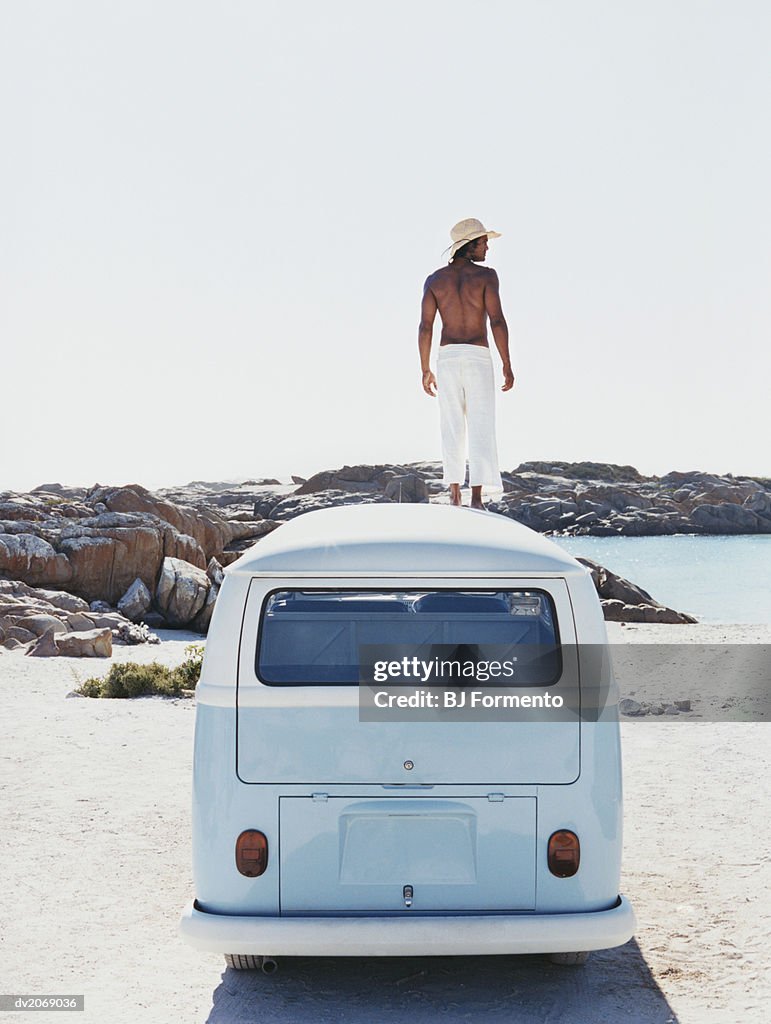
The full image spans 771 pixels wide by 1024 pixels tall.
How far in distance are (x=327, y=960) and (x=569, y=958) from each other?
1110mm

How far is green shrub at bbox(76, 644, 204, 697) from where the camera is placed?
12.4 m

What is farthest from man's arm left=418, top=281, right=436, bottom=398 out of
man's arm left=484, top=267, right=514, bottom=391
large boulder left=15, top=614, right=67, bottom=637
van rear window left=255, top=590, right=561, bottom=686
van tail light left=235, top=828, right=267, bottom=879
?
large boulder left=15, top=614, right=67, bottom=637

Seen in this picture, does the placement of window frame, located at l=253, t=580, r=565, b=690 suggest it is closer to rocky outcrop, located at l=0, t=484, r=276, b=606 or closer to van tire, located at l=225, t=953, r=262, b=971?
van tire, located at l=225, t=953, r=262, b=971

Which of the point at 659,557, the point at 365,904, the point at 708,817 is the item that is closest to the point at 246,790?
the point at 365,904

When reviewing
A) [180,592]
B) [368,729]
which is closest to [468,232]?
[368,729]

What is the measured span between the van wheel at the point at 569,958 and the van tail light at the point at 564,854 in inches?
33.5

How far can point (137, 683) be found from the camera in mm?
12430

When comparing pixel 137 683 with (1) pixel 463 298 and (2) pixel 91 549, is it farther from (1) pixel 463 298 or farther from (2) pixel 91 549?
(2) pixel 91 549

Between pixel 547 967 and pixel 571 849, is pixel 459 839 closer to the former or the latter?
pixel 571 849

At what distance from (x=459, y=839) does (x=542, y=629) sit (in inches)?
35.3

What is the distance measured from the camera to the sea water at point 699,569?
4438cm

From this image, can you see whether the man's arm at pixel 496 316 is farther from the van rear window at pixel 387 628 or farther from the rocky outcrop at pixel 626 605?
the rocky outcrop at pixel 626 605

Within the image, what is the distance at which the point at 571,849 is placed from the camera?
4051 millimetres

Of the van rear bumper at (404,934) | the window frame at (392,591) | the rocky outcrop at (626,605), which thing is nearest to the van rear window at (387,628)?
the window frame at (392,591)
